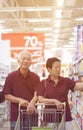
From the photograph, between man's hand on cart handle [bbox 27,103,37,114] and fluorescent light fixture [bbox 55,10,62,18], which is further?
fluorescent light fixture [bbox 55,10,62,18]

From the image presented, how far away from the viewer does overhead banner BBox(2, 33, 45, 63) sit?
345 inches

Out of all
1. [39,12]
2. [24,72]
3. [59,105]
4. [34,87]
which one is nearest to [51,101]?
[59,105]

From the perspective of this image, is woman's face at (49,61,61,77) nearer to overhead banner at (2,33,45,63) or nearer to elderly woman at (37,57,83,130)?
elderly woman at (37,57,83,130)

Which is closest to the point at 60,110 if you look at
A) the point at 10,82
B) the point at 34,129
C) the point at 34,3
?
the point at 34,129

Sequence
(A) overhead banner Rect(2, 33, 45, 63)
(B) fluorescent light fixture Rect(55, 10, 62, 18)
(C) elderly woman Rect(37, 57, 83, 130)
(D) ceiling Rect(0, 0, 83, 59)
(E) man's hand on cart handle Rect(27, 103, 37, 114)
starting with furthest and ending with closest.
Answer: (B) fluorescent light fixture Rect(55, 10, 62, 18), (D) ceiling Rect(0, 0, 83, 59), (A) overhead banner Rect(2, 33, 45, 63), (C) elderly woman Rect(37, 57, 83, 130), (E) man's hand on cart handle Rect(27, 103, 37, 114)

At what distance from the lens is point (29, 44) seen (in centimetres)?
885

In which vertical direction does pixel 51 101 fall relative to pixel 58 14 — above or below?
below

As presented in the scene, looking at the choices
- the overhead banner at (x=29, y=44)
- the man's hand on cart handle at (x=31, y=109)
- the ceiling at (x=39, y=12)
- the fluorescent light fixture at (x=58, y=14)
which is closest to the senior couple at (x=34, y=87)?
the man's hand on cart handle at (x=31, y=109)

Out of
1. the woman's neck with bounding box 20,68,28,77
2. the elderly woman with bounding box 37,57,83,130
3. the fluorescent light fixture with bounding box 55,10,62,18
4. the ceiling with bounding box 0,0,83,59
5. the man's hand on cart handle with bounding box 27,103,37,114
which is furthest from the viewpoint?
the fluorescent light fixture with bounding box 55,10,62,18

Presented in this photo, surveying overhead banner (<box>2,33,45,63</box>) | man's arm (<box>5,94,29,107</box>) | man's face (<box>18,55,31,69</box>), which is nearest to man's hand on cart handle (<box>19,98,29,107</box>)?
man's arm (<box>5,94,29,107</box>)

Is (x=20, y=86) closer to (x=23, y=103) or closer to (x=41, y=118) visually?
(x=23, y=103)

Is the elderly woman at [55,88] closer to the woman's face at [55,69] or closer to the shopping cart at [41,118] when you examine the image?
the woman's face at [55,69]

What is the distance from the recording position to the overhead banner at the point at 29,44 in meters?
8.76

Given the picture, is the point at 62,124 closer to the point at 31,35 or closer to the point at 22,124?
the point at 22,124
